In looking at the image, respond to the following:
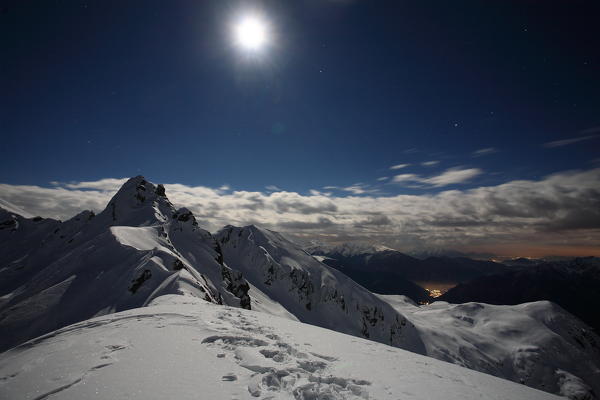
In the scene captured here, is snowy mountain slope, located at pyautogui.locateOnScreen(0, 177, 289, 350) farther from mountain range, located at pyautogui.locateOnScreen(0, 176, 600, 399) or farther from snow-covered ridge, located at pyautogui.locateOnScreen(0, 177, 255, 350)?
mountain range, located at pyautogui.locateOnScreen(0, 176, 600, 399)

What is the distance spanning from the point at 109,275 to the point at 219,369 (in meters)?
41.7

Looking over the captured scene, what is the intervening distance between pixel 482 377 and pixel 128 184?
453ft

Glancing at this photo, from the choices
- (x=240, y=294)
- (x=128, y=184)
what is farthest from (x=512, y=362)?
(x=128, y=184)

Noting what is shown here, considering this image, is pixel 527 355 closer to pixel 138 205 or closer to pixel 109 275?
pixel 109 275

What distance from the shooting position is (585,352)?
190 metres

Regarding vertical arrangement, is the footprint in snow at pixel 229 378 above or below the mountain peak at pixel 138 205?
below

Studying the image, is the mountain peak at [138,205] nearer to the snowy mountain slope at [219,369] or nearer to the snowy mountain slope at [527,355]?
the snowy mountain slope at [219,369]

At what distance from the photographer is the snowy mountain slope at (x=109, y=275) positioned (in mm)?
32906

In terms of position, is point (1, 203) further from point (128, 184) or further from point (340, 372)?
point (340, 372)

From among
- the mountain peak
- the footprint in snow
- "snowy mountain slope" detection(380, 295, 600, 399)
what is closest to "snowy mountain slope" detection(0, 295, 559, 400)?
the footprint in snow

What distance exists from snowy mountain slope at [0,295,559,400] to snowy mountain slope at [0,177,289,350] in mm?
21877

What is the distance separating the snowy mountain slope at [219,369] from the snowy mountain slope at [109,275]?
21.9 metres

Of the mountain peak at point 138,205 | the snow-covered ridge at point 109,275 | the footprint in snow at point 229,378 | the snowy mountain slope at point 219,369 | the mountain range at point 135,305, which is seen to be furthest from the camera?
the mountain peak at point 138,205

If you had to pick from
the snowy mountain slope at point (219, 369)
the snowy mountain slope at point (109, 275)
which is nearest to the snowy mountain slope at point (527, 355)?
the snowy mountain slope at point (109, 275)
